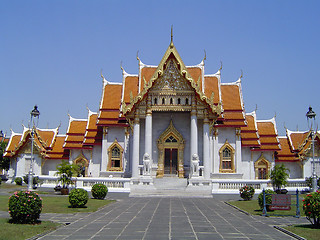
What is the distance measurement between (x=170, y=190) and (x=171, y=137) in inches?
235

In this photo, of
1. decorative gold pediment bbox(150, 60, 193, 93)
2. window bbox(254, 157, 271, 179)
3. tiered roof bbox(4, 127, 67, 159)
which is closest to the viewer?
decorative gold pediment bbox(150, 60, 193, 93)

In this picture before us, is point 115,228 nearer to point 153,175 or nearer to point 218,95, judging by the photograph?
point 153,175

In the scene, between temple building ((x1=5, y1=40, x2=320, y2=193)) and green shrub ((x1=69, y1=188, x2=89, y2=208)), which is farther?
temple building ((x1=5, y1=40, x2=320, y2=193))

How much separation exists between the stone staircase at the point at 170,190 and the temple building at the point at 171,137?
746mm

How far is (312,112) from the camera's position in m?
21.9

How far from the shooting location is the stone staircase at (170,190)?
27500 mm

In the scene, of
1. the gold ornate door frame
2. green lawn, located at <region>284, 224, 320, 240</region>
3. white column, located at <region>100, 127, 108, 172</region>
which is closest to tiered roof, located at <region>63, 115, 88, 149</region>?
white column, located at <region>100, 127, 108, 172</region>

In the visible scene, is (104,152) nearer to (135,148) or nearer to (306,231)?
(135,148)

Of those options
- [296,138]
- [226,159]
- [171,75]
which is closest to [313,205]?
[171,75]

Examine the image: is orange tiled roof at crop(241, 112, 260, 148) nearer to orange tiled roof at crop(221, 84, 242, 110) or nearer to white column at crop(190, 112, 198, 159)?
orange tiled roof at crop(221, 84, 242, 110)

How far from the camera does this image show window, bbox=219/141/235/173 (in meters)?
34.0

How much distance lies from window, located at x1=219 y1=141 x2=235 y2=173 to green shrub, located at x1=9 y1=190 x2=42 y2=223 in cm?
2353

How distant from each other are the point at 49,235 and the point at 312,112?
1644 cm

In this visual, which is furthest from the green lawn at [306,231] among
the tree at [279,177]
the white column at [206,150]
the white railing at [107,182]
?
the white railing at [107,182]
